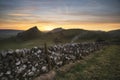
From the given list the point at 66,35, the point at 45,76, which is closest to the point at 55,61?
the point at 45,76

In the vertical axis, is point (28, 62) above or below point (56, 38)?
below

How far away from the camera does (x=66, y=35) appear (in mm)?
156875

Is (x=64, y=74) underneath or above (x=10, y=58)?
underneath

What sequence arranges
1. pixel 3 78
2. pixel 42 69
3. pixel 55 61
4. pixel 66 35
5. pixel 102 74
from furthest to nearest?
pixel 66 35
pixel 55 61
pixel 102 74
pixel 42 69
pixel 3 78

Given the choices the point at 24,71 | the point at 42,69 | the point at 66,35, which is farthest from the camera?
the point at 66,35

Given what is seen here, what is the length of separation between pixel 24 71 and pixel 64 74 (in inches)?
141

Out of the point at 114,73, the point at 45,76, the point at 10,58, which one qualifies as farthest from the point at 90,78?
the point at 10,58

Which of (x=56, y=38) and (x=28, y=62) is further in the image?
(x=56, y=38)

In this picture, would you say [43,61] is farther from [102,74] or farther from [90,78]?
[102,74]

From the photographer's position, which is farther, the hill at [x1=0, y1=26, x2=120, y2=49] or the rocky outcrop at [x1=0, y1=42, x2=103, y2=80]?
the hill at [x1=0, y1=26, x2=120, y2=49]

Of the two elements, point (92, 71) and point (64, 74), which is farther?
point (92, 71)

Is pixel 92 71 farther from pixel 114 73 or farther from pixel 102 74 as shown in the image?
pixel 114 73

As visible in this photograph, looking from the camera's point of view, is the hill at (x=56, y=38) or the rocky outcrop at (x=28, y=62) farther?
the hill at (x=56, y=38)

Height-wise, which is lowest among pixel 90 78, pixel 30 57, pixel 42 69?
pixel 90 78
